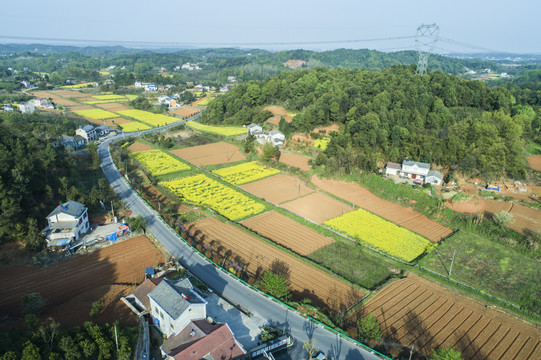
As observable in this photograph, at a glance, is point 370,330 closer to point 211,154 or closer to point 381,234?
point 381,234

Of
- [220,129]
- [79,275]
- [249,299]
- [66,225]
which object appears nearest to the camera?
[249,299]

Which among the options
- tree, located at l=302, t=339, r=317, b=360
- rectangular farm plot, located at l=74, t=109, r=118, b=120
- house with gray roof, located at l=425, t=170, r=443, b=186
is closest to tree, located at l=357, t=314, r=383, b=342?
tree, located at l=302, t=339, r=317, b=360

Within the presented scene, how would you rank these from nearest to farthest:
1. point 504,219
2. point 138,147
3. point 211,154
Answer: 1. point 504,219
2. point 211,154
3. point 138,147

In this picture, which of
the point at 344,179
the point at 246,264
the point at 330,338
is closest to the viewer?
the point at 330,338

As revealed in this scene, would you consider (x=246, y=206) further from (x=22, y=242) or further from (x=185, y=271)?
(x=22, y=242)

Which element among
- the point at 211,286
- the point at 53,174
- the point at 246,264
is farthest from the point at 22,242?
the point at 246,264

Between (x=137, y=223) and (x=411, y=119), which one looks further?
(x=411, y=119)

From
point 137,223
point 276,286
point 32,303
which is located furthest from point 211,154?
point 32,303
